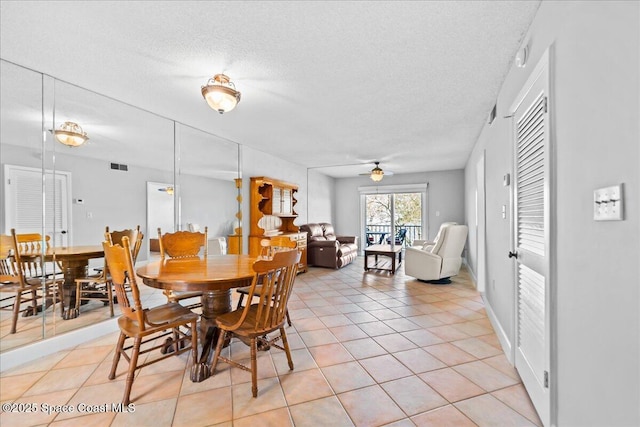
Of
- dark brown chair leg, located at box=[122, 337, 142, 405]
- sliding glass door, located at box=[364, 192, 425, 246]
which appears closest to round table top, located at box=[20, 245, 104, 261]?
dark brown chair leg, located at box=[122, 337, 142, 405]

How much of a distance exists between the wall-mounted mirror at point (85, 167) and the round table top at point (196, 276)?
4.31ft

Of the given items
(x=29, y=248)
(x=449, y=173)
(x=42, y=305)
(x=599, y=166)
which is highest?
(x=449, y=173)

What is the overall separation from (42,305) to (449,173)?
26.9ft

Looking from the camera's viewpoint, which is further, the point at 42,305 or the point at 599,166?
the point at 42,305

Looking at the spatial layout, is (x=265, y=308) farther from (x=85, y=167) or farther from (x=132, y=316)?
(x=85, y=167)

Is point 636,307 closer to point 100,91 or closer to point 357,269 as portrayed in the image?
point 100,91

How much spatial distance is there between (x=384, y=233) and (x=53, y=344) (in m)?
7.48

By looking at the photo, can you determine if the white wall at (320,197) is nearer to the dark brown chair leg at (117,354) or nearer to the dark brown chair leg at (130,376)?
the dark brown chair leg at (117,354)

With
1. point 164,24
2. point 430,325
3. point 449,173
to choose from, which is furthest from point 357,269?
point 164,24

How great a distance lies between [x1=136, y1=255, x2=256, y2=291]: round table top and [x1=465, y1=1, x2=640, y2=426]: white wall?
70.4 inches

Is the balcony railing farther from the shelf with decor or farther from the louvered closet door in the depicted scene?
the louvered closet door

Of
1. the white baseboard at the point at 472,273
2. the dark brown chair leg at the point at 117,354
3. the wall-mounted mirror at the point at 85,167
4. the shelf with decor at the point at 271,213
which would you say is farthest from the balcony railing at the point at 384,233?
the dark brown chair leg at the point at 117,354

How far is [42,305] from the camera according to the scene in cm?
262

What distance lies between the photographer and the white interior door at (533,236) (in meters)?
1.47
